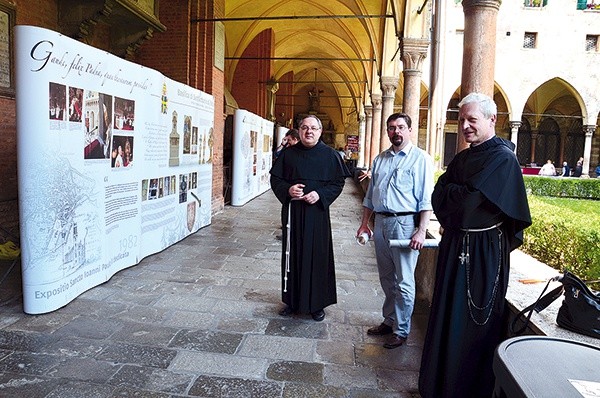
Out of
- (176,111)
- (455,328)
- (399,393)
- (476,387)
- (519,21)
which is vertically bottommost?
(399,393)

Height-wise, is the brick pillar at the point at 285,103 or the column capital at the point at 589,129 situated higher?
the brick pillar at the point at 285,103

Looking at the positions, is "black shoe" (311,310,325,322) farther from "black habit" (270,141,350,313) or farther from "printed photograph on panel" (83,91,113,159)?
"printed photograph on panel" (83,91,113,159)

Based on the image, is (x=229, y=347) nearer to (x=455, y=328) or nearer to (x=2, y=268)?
(x=455, y=328)

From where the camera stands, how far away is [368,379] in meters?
3.00

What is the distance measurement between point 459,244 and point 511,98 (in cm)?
2528

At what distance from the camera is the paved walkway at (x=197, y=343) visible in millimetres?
2840

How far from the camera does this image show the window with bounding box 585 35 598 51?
24.6 meters

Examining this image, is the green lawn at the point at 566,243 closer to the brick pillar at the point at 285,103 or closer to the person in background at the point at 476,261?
the person in background at the point at 476,261

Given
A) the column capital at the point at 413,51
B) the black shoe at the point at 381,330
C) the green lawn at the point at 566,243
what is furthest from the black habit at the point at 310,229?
the column capital at the point at 413,51

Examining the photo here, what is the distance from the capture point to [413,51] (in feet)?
37.3

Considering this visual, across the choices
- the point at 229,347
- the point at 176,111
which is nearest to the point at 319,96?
the point at 176,111

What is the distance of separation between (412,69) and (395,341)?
30.2ft

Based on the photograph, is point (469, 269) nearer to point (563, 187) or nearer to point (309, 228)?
point (309, 228)

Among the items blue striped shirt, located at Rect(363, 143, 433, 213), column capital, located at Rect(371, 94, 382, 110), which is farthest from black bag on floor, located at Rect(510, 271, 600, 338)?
column capital, located at Rect(371, 94, 382, 110)
